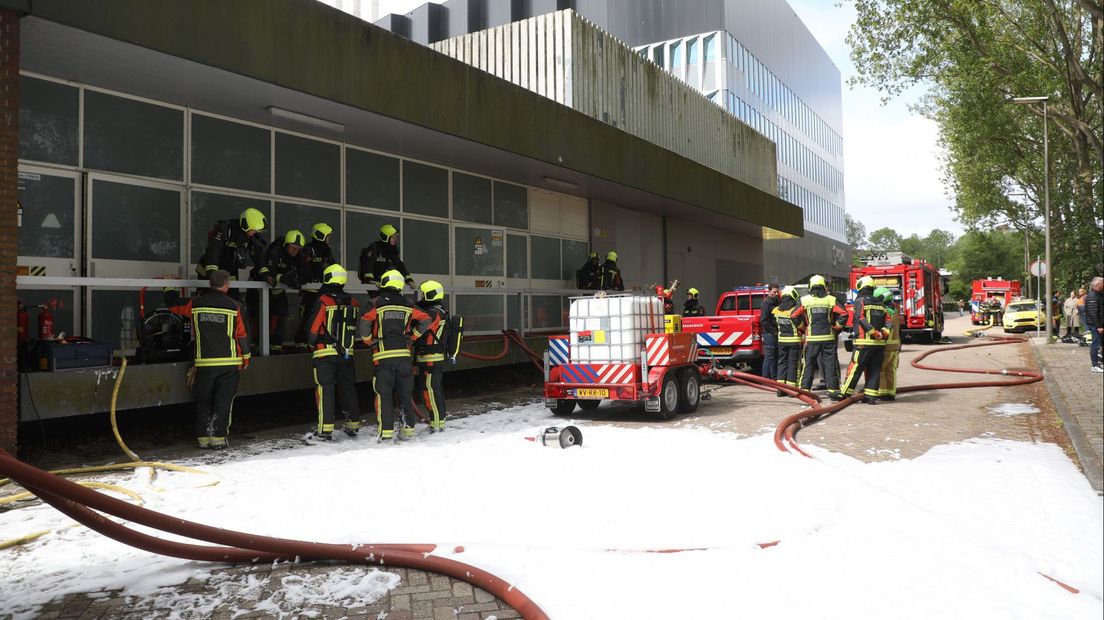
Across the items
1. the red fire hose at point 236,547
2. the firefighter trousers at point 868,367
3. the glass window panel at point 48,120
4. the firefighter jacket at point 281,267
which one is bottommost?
the red fire hose at point 236,547

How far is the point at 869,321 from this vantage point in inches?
439

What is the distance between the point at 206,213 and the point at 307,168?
6.27 ft

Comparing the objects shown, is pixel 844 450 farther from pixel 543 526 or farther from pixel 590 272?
pixel 590 272

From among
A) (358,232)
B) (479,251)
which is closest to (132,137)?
(358,232)

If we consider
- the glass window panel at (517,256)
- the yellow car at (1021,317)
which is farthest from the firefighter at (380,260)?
→ the yellow car at (1021,317)

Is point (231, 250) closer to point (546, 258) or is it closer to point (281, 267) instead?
point (281, 267)

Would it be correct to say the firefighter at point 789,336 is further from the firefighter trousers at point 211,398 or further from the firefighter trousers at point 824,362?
the firefighter trousers at point 211,398

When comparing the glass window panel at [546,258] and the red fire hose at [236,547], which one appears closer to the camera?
the red fire hose at [236,547]

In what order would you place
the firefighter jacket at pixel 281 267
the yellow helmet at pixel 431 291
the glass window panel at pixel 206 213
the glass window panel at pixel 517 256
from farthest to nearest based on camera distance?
the glass window panel at pixel 517 256
the glass window panel at pixel 206 213
the firefighter jacket at pixel 281 267
the yellow helmet at pixel 431 291

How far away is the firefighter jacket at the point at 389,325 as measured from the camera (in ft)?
28.4

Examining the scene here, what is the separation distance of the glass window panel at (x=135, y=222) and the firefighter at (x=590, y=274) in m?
8.99

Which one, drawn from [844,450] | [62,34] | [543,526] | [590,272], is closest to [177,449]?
[62,34]

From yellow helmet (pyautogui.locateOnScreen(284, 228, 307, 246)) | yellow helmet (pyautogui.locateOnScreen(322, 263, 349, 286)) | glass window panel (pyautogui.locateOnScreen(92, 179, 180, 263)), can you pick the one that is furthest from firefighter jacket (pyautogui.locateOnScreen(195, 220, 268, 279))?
yellow helmet (pyautogui.locateOnScreen(322, 263, 349, 286))

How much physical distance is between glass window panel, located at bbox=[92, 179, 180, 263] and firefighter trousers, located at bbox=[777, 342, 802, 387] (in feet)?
A: 31.6
